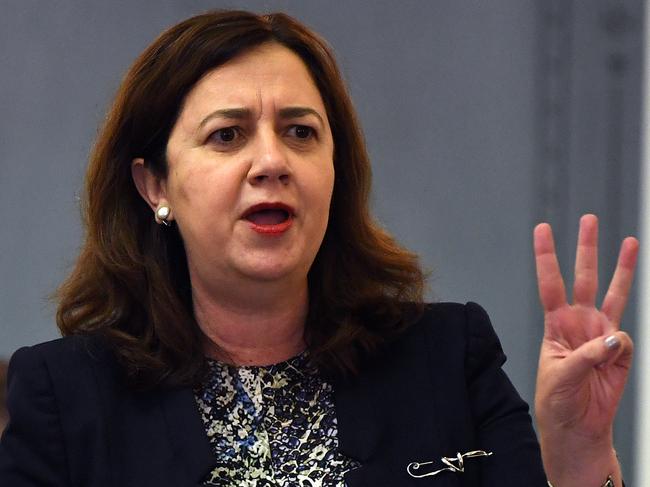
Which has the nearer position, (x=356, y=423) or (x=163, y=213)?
(x=356, y=423)

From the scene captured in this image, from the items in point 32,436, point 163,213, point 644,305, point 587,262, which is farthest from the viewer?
point 644,305

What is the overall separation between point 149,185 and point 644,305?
2.10 meters

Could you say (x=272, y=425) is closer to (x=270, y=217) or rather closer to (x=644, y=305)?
(x=270, y=217)

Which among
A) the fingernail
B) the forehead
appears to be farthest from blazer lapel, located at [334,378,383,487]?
the forehead

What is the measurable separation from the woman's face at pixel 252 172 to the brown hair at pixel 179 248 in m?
0.06

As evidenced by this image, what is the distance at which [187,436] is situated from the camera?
7.66 feet

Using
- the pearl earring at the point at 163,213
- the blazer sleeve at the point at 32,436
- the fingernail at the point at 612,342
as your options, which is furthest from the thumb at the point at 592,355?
the blazer sleeve at the point at 32,436

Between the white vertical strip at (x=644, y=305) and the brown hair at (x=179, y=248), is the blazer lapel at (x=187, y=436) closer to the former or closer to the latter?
the brown hair at (x=179, y=248)

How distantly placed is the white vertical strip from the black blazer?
1771mm

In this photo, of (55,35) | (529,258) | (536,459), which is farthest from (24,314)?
(536,459)

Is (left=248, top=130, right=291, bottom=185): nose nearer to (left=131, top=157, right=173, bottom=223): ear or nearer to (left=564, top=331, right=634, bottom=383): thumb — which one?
(left=131, top=157, right=173, bottom=223): ear

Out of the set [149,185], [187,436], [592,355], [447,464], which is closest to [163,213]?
[149,185]

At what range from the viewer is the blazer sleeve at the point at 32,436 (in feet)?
7.52

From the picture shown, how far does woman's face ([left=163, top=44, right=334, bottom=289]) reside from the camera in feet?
7.74
